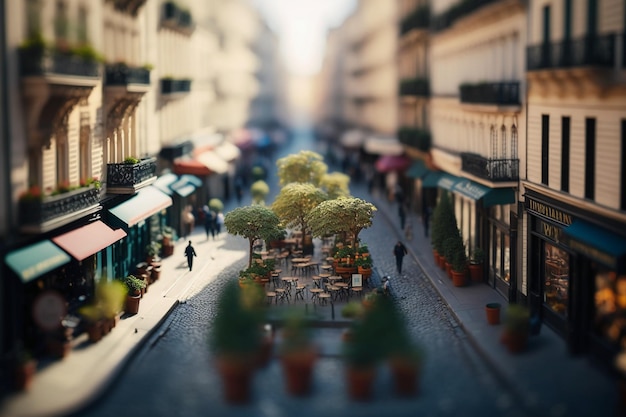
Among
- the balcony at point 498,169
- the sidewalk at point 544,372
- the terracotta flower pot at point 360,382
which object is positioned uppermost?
the balcony at point 498,169

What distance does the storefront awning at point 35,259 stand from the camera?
24.5m

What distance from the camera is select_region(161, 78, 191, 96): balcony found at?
47688 mm

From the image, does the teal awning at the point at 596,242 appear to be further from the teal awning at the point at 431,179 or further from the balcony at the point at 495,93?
the teal awning at the point at 431,179

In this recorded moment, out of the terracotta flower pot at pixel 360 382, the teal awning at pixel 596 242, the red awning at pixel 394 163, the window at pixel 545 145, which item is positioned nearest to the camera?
the terracotta flower pot at pixel 360 382

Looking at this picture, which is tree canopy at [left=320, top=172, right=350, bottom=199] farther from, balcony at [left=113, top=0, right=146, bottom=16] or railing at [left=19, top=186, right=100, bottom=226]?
railing at [left=19, top=186, right=100, bottom=226]

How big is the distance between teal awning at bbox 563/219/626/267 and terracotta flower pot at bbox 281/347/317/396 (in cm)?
818

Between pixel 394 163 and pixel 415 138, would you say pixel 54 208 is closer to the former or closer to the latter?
pixel 415 138

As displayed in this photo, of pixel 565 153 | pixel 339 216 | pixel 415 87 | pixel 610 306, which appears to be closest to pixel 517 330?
pixel 610 306

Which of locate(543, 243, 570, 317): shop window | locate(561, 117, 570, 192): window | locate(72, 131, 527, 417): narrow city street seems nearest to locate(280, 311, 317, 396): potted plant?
locate(72, 131, 527, 417): narrow city street

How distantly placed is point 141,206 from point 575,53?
1853cm

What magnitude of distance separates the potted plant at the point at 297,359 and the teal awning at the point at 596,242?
26.7 feet

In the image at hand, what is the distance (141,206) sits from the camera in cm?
3700

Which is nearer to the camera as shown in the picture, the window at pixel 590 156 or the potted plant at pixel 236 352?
the potted plant at pixel 236 352

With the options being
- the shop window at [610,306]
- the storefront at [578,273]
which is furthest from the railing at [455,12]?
the shop window at [610,306]
